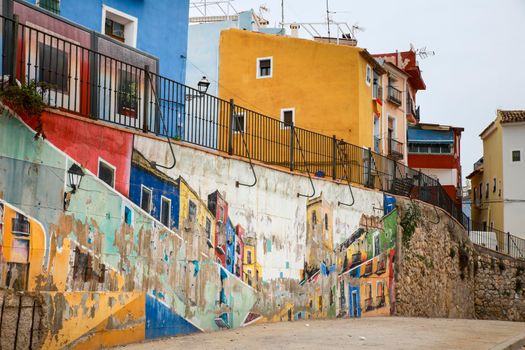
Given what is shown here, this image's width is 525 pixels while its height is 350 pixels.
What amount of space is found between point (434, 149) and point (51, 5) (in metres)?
40.7

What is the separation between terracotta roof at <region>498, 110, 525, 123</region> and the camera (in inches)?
1869

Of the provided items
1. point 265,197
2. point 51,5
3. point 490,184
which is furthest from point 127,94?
point 490,184

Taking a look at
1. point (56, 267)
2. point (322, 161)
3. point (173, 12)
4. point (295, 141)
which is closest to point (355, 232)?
point (322, 161)

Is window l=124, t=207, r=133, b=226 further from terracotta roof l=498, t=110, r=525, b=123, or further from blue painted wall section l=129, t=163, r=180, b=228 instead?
terracotta roof l=498, t=110, r=525, b=123

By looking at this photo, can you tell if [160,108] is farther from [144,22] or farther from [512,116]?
[512,116]

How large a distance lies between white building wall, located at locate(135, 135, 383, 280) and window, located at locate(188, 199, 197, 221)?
0.31 m

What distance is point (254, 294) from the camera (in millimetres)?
15055

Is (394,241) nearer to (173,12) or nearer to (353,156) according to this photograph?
(353,156)

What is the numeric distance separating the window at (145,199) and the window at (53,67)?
204 centimetres

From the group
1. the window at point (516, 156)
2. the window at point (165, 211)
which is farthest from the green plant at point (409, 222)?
the window at point (516, 156)

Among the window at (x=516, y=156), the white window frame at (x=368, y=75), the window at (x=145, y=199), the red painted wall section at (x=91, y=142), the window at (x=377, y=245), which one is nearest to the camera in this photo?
the red painted wall section at (x=91, y=142)

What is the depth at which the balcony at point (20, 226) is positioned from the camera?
9.38m

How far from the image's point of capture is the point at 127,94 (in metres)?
12.5

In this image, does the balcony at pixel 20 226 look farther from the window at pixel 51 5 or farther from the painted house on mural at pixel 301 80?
the painted house on mural at pixel 301 80
